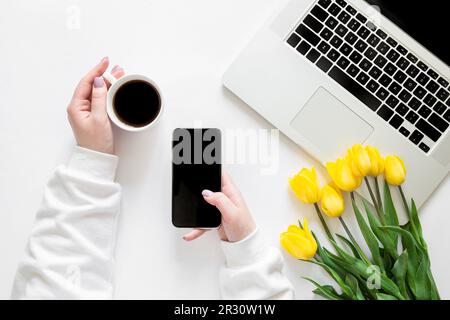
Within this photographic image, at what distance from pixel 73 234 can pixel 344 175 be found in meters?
0.50

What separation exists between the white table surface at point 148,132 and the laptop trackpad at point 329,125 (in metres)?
0.04

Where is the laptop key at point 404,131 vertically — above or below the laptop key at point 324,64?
below

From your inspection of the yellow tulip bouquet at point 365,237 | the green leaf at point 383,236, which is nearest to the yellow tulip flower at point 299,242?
the yellow tulip bouquet at point 365,237

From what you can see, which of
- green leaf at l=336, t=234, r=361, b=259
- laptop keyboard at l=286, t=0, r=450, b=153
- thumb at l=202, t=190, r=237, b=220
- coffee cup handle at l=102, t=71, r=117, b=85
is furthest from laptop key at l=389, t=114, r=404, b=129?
coffee cup handle at l=102, t=71, r=117, b=85

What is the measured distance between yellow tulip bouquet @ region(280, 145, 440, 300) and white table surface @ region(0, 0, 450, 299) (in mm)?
46

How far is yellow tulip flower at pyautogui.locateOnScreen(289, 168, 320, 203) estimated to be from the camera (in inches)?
35.5

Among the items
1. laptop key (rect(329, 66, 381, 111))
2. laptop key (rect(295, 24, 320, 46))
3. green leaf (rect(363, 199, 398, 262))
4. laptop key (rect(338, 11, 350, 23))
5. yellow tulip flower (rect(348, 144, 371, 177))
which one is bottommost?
green leaf (rect(363, 199, 398, 262))

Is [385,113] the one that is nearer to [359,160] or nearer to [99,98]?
[359,160]

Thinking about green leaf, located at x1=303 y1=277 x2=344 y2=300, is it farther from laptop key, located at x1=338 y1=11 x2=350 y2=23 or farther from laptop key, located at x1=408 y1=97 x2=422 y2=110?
laptop key, located at x1=338 y1=11 x2=350 y2=23

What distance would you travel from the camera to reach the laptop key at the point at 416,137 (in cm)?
91

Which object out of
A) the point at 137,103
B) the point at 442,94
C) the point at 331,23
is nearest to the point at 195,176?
the point at 137,103

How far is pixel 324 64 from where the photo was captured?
36.1 inches

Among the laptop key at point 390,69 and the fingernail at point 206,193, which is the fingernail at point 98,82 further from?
the laptop key at point 390,69
